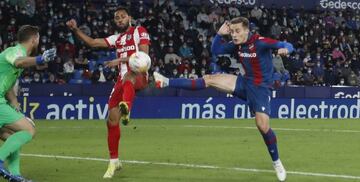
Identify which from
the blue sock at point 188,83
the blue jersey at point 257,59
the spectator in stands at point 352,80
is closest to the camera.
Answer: the blue jersey at point 257,59

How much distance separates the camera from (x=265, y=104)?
1053 centimetres

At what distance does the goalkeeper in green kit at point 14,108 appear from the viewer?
903cm

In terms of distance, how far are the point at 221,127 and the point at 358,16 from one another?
785 inches

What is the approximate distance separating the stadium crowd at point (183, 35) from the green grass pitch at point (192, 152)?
5.45 meters

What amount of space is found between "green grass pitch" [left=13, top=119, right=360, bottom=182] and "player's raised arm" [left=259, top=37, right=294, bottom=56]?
1.72m

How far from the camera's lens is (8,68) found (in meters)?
9.31

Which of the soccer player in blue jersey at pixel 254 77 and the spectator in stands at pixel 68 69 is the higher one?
the soccer player in blue jersey at pixel 254 77

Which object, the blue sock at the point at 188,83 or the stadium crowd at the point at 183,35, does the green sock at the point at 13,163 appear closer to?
the blue sock at the point at 188,83

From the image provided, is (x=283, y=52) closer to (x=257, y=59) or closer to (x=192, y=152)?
(x=257, y=59)

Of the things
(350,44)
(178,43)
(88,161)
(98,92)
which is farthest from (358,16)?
(88,161)

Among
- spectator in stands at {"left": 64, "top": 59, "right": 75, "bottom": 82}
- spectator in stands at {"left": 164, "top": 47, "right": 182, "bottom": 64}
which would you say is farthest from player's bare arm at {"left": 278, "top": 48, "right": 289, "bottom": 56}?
spectator in stands at {"left": 164, "top": 47, "right": 182, "bottom": 64}

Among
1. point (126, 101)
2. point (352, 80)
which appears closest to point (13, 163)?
point (126, 101)

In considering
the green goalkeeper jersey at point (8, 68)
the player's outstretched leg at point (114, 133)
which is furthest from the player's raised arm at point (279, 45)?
the green goalkeeper jersey at point (8, 68)

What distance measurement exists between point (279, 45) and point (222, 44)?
107 centimetres
